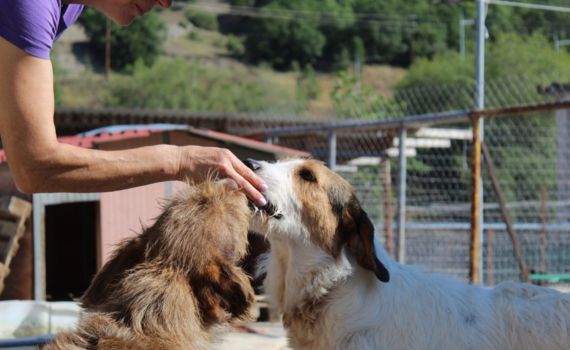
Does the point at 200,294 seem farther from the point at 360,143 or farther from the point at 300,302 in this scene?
the point at 360,143

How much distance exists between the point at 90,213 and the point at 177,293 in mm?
9524

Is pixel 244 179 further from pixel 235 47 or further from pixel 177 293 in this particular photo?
pixel 235 47

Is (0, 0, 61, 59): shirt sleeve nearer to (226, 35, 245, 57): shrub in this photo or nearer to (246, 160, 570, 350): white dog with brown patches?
(246, 160, 570, 350): white dog with brown patches

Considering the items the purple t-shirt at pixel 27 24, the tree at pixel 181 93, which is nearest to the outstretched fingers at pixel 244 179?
the purple t-shirt at pixel 27 24

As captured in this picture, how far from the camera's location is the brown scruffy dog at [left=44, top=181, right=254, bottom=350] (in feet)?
6.44

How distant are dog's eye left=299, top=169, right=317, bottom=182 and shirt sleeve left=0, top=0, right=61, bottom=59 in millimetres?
1968

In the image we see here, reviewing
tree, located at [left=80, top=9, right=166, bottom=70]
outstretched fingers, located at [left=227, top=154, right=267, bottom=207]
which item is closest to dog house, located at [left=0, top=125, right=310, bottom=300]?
outstretched fingers, located at [left=227, top=154, right=267, bottom=207]

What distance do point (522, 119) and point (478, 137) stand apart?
70.0 ft

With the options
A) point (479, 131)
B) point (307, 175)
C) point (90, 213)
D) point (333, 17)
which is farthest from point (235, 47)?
point (307, 175)

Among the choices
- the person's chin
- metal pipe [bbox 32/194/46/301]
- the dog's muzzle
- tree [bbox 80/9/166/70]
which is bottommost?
metal pipe [bbox 32/194/46/301]

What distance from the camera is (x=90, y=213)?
11141 mm

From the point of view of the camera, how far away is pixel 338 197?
4.12 meters

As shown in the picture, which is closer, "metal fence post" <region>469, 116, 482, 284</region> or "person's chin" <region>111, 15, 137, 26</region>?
"person's chin" <region>111, 15, 137, 26</region>

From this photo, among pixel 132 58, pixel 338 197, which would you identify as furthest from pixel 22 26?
pixel 132 58
